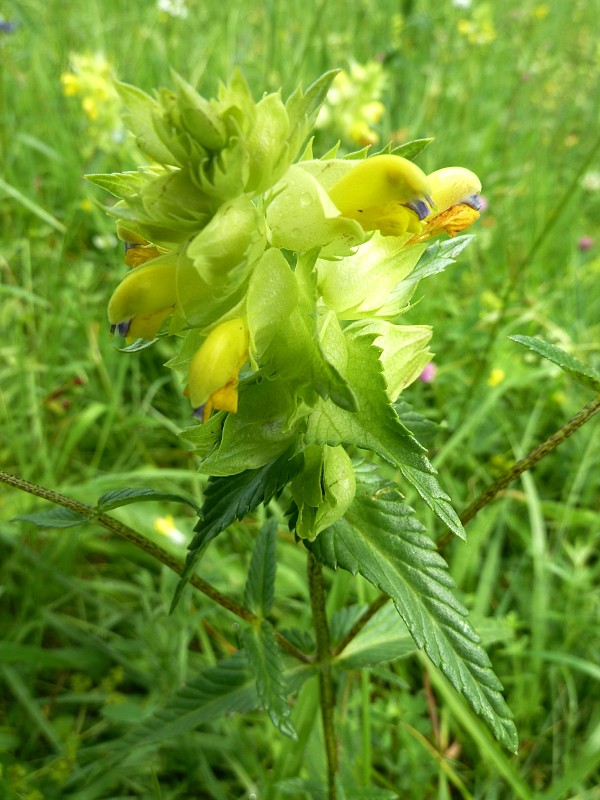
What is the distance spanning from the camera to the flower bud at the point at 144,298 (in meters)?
0.65

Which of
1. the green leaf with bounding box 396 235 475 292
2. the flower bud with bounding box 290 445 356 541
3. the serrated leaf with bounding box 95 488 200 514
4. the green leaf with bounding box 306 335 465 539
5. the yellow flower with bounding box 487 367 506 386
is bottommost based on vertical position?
the yellow flower with bounding box 487 367 506 386

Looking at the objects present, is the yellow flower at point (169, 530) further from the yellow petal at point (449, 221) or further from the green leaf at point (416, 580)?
the yellow petal at point (449, 221)

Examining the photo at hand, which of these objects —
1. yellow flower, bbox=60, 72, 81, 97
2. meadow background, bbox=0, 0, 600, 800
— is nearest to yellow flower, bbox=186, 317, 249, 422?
meadow background, bbox=0, 0, 600, 800

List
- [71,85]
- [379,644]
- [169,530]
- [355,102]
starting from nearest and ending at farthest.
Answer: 1. [379,644]
2. [169,530]
3. [71,85]
4. [355,102]

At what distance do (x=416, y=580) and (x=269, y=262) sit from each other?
0.36m

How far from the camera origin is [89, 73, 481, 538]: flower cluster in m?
0.60

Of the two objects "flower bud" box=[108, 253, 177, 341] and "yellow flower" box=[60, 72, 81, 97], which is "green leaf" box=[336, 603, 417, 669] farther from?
"yellow flower" box=[60, 72, 81, 97]

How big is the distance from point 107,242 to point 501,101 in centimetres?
238

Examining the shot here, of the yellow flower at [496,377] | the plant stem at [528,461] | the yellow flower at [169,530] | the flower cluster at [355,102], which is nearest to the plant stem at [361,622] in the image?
the plant stem at [528,461]

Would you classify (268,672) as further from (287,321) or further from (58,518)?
(287,321)

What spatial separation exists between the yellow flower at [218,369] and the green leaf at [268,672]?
0.34 meters

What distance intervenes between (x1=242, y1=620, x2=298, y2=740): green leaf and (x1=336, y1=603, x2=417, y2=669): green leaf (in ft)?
0.52

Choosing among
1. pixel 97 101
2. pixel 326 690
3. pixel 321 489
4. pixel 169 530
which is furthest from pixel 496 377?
pixel 97 101

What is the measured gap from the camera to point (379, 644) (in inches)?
38.5
